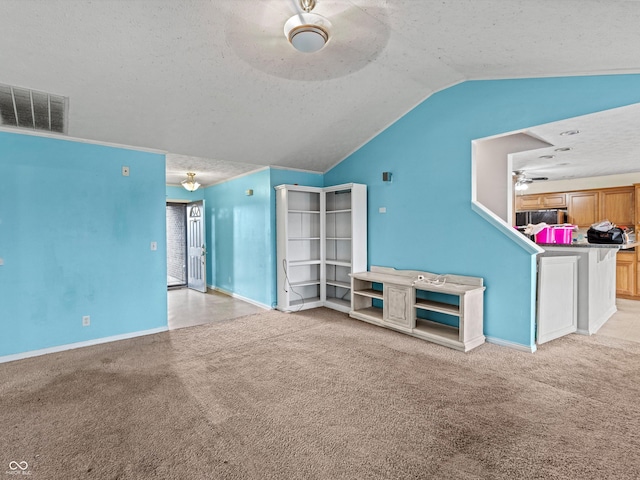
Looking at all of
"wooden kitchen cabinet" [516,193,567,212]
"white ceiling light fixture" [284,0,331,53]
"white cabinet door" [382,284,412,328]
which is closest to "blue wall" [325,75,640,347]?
"white cabinet door" [382,284,412,328]

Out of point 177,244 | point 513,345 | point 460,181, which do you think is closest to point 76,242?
point 177,244

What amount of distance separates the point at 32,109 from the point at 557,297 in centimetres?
608

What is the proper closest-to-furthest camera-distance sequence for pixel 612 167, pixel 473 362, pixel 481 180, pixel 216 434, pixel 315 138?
pixel 216 434
pixel 473 362
pixel 481 180
pixel 315 138
pixel 612 167

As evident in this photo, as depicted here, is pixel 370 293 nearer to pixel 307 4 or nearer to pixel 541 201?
pixel 307 4

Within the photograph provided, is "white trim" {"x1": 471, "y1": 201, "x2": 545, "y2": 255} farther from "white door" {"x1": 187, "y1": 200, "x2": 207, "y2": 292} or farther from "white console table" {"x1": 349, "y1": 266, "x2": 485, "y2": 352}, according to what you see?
"white door" {"x1": 187, "y1": 200, "x2": 207, "y2": 292}

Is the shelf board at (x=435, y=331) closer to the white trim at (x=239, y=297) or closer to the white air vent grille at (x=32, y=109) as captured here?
the white trim at (x=239, y=297)

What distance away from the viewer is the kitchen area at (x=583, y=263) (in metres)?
3.70

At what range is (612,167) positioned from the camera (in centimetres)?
523

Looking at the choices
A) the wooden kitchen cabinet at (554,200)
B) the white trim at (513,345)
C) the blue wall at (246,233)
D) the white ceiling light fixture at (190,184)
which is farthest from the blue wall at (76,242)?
the wooden kitchen cabinet at (554,200)

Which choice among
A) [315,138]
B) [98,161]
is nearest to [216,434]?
[98,161]

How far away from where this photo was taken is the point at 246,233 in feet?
19.4

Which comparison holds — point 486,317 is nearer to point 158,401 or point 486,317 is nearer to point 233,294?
point 158,401

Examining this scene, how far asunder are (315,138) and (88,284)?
3.52 metres

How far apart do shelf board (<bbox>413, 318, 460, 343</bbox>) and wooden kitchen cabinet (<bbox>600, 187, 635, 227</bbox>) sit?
182 inches
